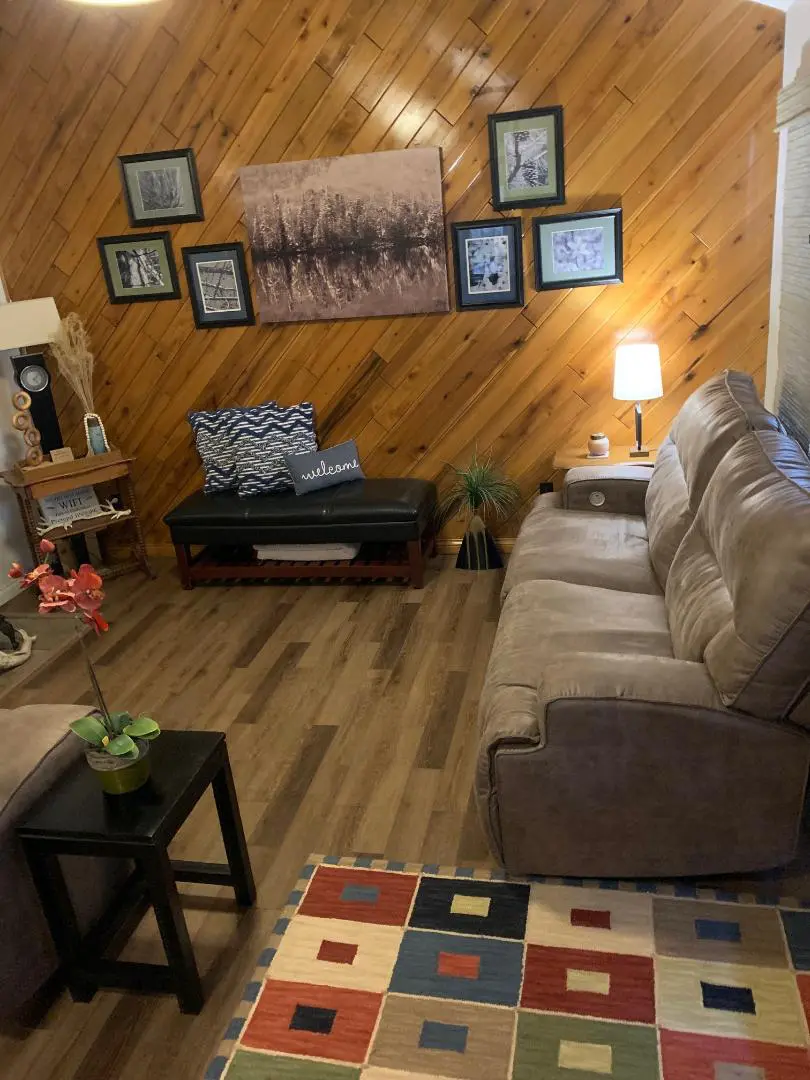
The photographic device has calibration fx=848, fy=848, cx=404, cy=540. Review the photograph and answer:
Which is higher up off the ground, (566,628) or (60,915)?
(566,628)

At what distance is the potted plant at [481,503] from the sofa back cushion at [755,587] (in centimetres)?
178

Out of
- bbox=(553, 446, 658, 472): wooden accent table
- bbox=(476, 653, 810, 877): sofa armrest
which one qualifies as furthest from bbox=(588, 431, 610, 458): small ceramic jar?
bbox=(476, 653, 810, 877): sofa armrest

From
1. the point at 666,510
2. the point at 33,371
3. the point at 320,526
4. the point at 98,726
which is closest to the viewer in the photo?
the point at 98,726

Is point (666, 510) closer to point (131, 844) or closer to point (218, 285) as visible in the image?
point (131, 844)

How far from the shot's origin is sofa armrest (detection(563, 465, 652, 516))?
11.8ft

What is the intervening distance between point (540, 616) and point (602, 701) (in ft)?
2.17

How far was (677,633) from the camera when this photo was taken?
242 centimetres

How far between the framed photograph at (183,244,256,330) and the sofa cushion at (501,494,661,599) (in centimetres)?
198

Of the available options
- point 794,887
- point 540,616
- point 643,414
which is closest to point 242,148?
point 643,414

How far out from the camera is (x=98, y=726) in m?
1.94

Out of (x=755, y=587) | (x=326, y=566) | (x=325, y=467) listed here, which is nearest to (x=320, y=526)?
(x=326, y=566)

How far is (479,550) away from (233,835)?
7.76ft

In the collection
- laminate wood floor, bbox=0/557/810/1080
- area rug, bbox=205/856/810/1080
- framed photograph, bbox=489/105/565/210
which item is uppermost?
framed photograph, bbox=489/105/565/210

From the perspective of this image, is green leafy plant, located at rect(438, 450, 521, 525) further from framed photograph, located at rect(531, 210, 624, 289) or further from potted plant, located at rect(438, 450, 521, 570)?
framed photograph, located at rect(531, 210, 624, 289)
